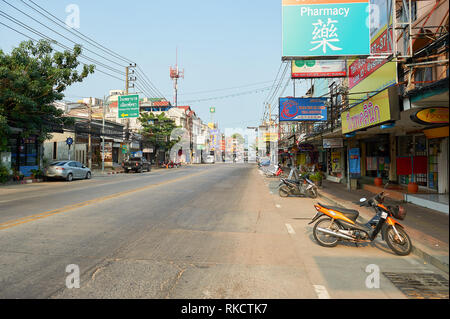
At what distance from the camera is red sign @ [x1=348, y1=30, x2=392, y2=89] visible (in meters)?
11.8

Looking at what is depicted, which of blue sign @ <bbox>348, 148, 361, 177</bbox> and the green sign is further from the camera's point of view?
the green sign

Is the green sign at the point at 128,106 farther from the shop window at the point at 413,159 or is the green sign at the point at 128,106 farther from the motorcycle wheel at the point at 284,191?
the shop window at the point at 413,159

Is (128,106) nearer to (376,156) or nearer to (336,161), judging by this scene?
(336,161)

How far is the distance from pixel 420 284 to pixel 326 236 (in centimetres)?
211

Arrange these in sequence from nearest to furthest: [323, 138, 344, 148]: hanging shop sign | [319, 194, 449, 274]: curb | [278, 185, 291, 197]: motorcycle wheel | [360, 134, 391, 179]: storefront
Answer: [319, 194, 449, 274]: curb → [278, 185, 291, 197]: motorcycle wheel → [360, 134, 391, 179]: storefront → [323, 138, 344, 148]: hanging shop sign

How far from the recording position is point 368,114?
10.3 metres

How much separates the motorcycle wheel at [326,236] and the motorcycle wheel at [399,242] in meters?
0.93

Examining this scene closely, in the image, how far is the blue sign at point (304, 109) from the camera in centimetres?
1694

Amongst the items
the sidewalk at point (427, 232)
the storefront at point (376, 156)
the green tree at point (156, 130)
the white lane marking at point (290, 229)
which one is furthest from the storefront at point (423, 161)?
the green tree at point (156, 130)

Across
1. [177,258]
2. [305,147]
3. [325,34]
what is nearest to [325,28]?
[325,34]

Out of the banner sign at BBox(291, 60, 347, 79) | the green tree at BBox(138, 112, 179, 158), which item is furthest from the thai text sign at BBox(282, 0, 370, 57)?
the green tree at BBox(138, 112, 179, 158)

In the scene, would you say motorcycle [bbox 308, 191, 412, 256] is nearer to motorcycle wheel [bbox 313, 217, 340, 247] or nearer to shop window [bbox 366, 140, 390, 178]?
motorcycle wheel [bbox 313, 217, 340, 247]

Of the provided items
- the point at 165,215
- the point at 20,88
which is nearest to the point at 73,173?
the point at 20,88

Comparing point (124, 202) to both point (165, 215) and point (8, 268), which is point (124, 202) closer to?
point (165, 215)
